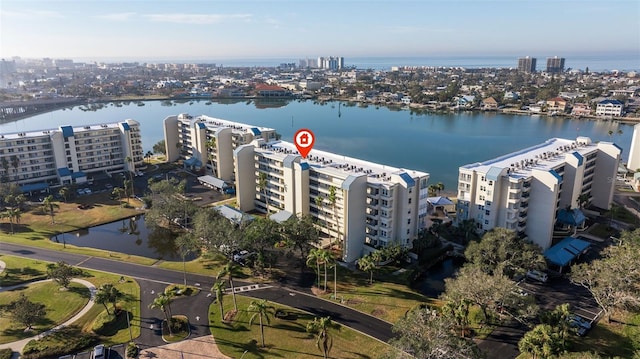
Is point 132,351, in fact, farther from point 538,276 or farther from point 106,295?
point 538,276

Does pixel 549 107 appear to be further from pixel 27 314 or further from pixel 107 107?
pixel 107 107

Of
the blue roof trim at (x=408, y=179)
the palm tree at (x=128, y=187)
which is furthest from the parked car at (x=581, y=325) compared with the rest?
the palm tree at (x=128, y=187)

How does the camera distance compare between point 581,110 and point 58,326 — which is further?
point 581,110

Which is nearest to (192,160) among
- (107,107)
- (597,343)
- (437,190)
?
(437,190)

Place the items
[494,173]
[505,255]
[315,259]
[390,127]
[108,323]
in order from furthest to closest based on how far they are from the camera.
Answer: [390,127], [494,173], [315,259], [505,255], [108,323]

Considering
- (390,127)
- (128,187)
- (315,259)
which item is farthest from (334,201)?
(390,127)

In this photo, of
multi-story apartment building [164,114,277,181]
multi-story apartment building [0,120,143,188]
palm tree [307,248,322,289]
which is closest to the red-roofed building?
multi-story apartment building [164,114,277,181]

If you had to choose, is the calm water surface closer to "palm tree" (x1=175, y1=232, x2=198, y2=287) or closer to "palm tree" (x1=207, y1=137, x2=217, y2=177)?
"palm tree" (x1=207, y1=137, x2=217, y2=177)
